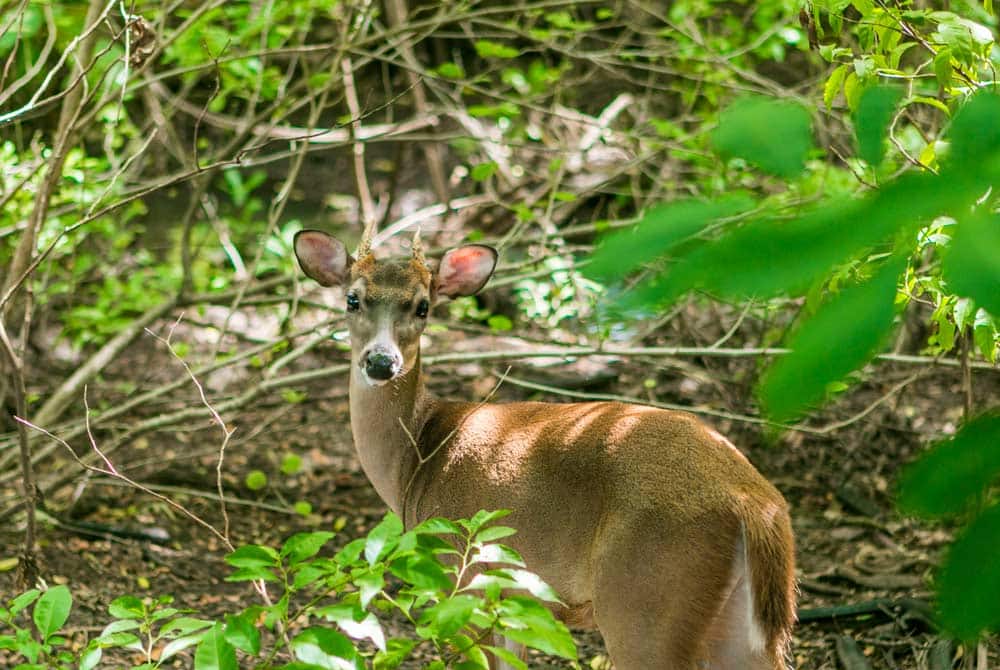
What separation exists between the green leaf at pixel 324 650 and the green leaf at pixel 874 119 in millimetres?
1311

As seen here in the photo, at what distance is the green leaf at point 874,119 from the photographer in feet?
4.14

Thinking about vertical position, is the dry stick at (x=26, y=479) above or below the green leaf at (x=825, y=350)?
below

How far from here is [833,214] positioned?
110 centimetres

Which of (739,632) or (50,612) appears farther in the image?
(739,632)

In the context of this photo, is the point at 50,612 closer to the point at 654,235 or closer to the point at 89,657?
the point at 89,657

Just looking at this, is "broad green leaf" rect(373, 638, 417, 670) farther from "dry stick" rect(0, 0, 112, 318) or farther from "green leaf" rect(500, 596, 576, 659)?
"dry stick" rect(0, 0, 112, 318)

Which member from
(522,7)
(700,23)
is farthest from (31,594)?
(700,23)

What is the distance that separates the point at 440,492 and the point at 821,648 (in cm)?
183

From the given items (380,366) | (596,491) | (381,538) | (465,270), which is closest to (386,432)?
(380,366)

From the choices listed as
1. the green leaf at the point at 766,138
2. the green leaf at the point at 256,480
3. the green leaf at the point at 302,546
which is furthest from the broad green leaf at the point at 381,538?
the green leaf at the point at 256,480

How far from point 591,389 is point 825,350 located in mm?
6587

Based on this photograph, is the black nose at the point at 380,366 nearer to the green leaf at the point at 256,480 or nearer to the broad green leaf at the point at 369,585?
the broad green leaf at the point at 369,585

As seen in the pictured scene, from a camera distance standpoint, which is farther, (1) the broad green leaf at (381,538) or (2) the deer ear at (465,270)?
(2) the deer ear at (465,270)

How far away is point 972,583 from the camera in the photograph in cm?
106
